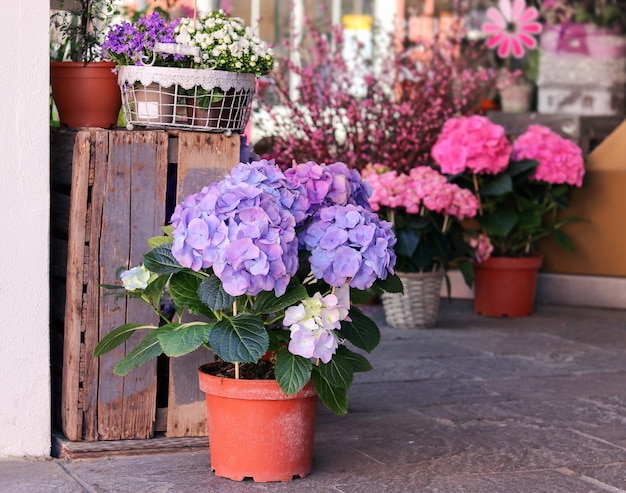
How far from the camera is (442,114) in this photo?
5.64 m

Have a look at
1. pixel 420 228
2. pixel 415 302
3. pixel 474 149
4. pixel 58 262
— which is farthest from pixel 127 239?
pixel 474 149

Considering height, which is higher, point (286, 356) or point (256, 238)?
point (256, 238)

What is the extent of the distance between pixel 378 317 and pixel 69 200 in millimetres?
2572

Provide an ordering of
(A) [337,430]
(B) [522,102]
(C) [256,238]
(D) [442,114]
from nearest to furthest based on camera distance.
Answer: (C) [256,238] < (A) [337,430] < (D) [442,114] < (B) [522,102]

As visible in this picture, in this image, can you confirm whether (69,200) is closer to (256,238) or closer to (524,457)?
(256,238)

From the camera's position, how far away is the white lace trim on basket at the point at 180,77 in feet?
9.30

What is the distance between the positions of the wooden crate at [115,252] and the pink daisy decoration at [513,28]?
4.60 metres

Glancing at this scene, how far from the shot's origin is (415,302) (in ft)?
16.3

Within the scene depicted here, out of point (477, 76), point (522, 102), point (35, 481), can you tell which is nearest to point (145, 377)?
point (35, 481)

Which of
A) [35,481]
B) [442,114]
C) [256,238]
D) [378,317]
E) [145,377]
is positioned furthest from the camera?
[442,114]

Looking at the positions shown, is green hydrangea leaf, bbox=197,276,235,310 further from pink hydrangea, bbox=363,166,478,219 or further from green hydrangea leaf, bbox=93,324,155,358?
pink hydrangea, bbox=363,166,478,219

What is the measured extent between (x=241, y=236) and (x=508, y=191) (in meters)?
2.79

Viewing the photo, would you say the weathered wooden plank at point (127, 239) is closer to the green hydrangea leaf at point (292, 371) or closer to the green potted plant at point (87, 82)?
the green potted plant at point (87, 82)

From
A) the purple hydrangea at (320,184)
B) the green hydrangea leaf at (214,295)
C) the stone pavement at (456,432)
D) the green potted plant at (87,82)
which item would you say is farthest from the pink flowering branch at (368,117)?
the green hydrangea leaf at (214,295)
